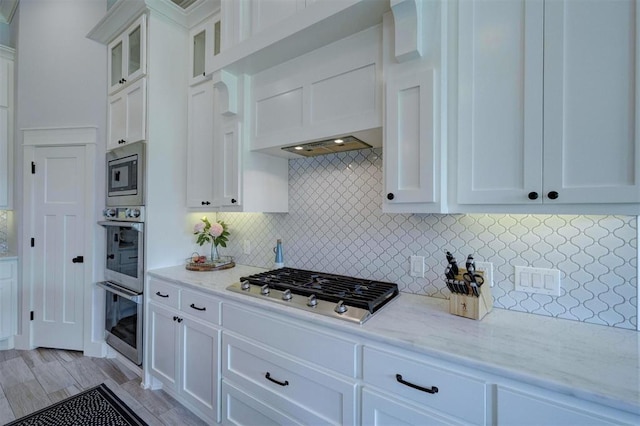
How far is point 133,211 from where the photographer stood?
2.44 m

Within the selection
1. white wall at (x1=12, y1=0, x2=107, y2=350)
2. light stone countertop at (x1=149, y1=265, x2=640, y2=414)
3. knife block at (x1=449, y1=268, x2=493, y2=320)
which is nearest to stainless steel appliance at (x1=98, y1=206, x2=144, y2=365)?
white wall at (x1=12, y1=0, x2=107, y2=350)

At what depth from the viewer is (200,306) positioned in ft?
6.50

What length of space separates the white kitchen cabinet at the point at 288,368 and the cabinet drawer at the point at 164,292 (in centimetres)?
56

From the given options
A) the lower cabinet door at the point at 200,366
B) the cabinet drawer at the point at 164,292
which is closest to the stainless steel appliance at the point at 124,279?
the cabinet drawer at the point at 164,292

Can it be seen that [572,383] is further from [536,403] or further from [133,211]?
[133,211]

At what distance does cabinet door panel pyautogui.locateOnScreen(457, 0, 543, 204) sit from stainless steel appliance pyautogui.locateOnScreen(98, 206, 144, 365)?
2.33 metres

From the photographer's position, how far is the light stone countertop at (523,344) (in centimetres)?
89

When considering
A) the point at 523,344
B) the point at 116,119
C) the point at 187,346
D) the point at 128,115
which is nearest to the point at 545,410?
the point at 523,344

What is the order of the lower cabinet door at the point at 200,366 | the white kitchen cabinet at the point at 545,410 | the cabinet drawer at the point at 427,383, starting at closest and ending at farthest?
the white kitchen cabinet at the point at 545,410 < the cabinet drawer at the point at 427,383 < the lower cabinet door at the point at 200,366

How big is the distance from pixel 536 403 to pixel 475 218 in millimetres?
894

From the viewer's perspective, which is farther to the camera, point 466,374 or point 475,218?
point 475,218

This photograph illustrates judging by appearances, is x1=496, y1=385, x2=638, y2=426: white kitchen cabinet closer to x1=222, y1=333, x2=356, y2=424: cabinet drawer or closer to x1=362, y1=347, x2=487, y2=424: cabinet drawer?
x1=362, y1=347, x2=487, y2=424: cabinet drawer

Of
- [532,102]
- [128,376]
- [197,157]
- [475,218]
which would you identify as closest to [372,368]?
[475,218]

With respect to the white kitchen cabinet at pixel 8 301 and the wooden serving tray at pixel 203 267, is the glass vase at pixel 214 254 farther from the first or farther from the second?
the white kitchen cabinet at pixel 8 301
